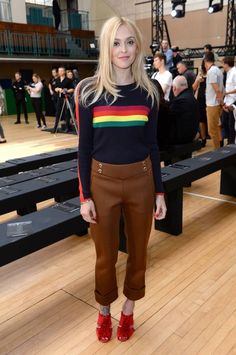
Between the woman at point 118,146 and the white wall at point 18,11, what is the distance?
1378cm

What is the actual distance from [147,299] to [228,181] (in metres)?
1.96

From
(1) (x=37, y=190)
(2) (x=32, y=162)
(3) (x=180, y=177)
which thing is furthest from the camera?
(2) (x=32, y=162)

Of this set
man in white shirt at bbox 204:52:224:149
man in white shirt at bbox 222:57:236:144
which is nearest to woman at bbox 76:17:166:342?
man in white shirt at bbox 204:52:224:149

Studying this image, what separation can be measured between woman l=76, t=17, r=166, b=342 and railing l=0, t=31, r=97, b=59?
457 inches

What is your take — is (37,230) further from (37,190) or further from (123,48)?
(123,48)

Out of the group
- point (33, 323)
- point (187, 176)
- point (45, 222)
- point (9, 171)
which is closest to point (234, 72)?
point (187, 176)

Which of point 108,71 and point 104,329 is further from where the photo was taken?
point 104,329

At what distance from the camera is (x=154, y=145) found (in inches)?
57.4

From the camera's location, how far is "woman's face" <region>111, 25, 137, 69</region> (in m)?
1.24

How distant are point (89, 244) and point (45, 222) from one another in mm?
823

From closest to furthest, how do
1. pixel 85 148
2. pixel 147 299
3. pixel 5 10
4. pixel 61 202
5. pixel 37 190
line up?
pixel 85 148 < pixel 147 299 < pixel 61 202 < pixel 37 190 < pixel 5 10

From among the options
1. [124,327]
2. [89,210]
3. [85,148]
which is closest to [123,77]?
[85,148]

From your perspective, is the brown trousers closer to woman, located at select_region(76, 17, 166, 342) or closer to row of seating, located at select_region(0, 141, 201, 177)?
woman, located at select_region(76, 17, 166, 342)

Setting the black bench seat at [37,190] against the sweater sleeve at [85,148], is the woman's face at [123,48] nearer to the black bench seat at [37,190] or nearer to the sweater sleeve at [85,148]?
the sweater sleeve at [85,148]
